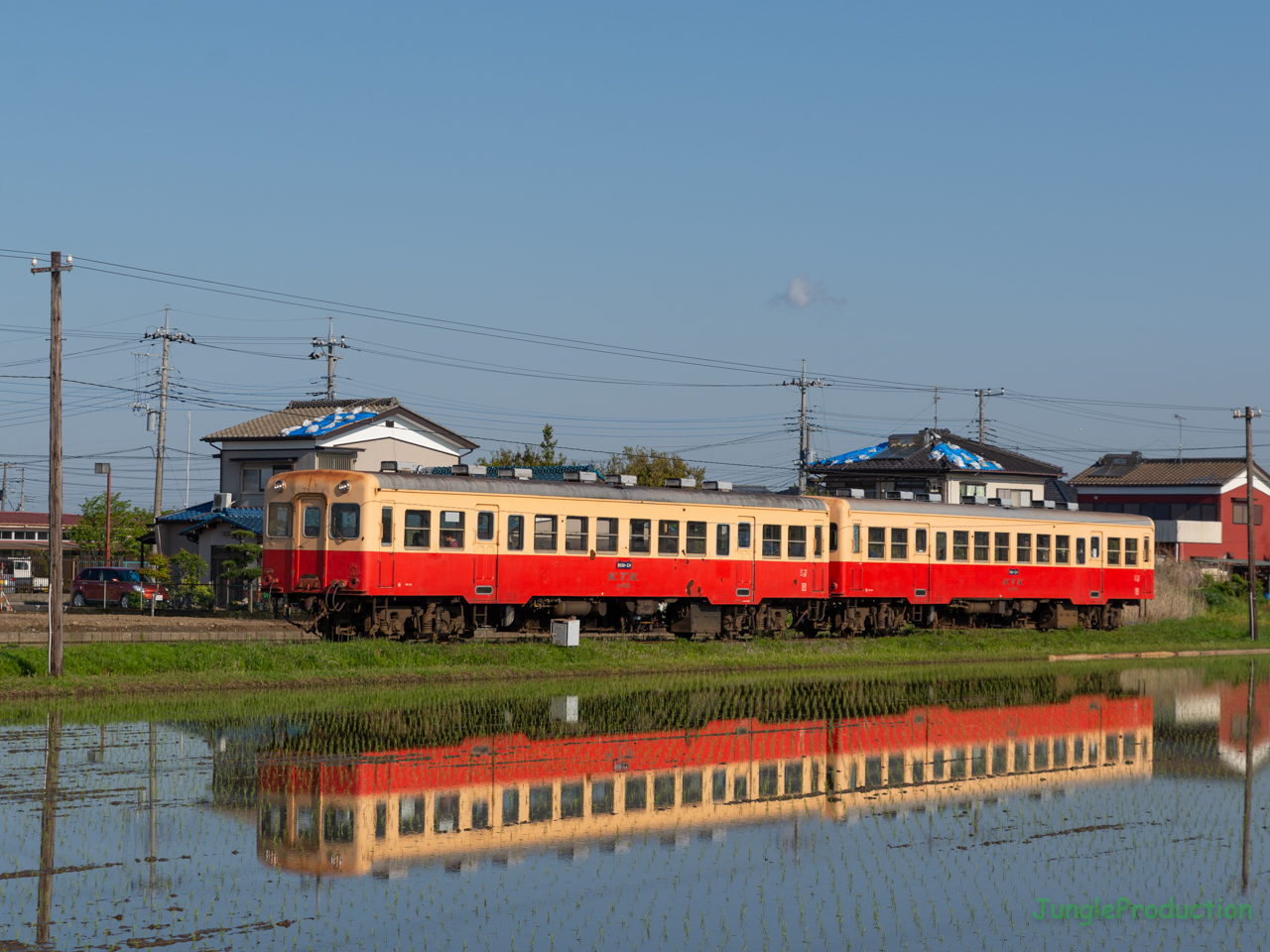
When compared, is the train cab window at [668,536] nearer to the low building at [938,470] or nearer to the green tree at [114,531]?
the low building at [938,470]

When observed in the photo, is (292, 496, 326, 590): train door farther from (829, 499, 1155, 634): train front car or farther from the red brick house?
the red brick house

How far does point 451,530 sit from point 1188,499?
5193 centimetres

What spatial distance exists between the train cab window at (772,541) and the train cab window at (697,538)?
1.99 meters

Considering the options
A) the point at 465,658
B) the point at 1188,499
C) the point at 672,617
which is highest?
the point at 1188,499

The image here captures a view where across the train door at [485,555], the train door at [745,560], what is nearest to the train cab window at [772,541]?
the train door at [745,560]

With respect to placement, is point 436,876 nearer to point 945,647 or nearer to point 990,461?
point 945,647

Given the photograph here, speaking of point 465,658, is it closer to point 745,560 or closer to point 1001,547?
point 745,560

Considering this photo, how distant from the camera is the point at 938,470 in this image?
60188 millimetres

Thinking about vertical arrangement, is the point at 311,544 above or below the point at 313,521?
below

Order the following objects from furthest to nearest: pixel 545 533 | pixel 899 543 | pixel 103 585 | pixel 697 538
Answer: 1. pixel 103 585
2. pixel 899 543
3. pixel 697 538
4. pixel 545 533

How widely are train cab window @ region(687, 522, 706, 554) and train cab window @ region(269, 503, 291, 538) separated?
30.6ft

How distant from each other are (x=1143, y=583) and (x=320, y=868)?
37560mm

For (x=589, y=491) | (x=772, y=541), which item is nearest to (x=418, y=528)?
(x=589, y=491)

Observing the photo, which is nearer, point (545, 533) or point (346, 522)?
point (346, 522)
